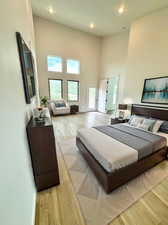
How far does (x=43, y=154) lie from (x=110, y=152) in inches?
41.7

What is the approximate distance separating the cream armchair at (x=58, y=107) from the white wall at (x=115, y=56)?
3288 millimetres

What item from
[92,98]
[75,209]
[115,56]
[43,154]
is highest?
[115,56]

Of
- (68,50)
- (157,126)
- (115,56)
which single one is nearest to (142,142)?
(157,126)

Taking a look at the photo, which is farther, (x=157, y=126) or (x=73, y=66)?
(x=73, y=66)

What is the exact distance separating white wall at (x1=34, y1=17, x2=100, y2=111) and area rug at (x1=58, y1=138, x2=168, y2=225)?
18.1 feet

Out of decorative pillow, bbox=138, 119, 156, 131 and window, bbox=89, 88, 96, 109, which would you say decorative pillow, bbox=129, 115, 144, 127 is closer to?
decorative pillow, bbox=138, 119, 156, 131

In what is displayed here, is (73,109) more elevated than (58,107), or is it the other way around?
(58,107)

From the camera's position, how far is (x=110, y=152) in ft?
5.59

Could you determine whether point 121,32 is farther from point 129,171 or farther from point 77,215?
point 77,215

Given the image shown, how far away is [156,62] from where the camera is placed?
347cm

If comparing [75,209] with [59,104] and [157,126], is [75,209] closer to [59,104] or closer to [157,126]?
[157,126]

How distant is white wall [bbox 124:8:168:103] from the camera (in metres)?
3.28

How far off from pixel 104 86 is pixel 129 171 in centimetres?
621

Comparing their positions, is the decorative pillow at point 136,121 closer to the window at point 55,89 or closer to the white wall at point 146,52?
the white wall at point 146,52
